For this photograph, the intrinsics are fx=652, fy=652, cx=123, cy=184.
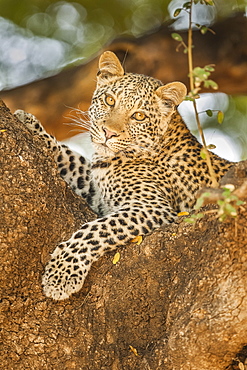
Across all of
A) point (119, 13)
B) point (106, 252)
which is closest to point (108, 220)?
point (106, 252)

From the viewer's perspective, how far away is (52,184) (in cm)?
582

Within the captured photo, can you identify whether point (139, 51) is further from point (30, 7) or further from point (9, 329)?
point (9, 329)

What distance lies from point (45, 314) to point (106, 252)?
0.80 metres

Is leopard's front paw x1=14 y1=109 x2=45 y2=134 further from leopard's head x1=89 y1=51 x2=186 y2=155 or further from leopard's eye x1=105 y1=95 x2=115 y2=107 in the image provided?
leopard's eye x1=105 y1=95 x2=115 y2=107

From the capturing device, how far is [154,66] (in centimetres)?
982

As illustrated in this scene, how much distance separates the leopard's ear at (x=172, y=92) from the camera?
7.19 metres

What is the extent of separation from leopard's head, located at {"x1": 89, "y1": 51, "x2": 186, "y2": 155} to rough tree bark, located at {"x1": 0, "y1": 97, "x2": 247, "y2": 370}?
4.78ft

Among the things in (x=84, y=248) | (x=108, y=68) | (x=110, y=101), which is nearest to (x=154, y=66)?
(x=108, y=68)

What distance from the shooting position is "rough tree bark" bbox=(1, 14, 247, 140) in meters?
9.60

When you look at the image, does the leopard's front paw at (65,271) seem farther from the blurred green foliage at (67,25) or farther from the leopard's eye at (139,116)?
the blurred green foliage at (67,25)

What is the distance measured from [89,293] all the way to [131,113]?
8.03 feet

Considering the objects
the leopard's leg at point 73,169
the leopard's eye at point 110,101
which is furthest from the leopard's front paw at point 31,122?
the leopard's eye at point 110,101

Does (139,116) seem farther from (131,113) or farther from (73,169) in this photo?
(73,169)

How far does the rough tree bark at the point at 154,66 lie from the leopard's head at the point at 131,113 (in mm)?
1960
